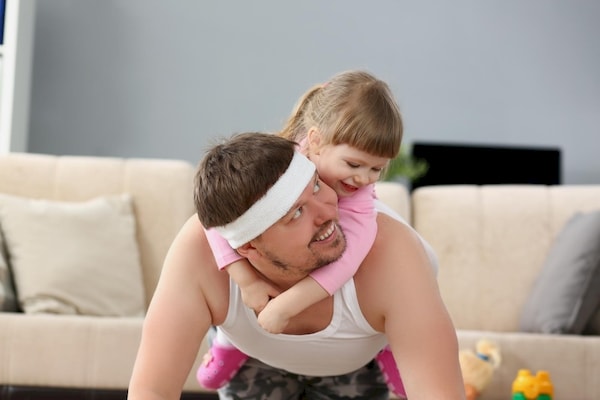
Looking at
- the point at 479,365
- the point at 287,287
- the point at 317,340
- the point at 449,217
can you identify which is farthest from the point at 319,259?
the point at 449,217

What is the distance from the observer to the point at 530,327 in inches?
147

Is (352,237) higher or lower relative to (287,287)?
higher

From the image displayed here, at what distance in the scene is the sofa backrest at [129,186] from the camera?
Result: 387cm

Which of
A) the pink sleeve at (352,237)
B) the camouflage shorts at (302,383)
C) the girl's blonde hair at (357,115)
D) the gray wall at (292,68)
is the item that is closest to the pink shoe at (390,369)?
the camouflage shorts at (302,383)

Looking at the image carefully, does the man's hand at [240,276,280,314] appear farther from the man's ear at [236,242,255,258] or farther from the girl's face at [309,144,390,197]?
the girl's face at [309,144,390,197]

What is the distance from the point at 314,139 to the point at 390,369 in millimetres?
612

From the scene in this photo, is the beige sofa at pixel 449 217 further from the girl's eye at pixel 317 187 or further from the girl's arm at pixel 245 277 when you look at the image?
the girl's eye at pixel 317 187

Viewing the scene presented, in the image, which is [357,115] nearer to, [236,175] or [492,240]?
[236,175]

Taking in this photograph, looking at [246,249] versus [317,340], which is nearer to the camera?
[246,249]

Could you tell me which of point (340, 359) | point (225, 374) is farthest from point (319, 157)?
point (225, 374)

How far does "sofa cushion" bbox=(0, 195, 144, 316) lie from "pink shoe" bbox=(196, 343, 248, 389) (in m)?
1.44

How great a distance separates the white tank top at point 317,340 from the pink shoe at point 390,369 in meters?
0.09

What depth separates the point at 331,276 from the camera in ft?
5.83

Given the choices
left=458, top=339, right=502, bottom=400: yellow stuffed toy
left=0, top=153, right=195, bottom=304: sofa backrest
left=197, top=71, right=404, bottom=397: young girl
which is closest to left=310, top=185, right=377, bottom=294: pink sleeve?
left=197, top=71, right=404, bottom=397: young girl
